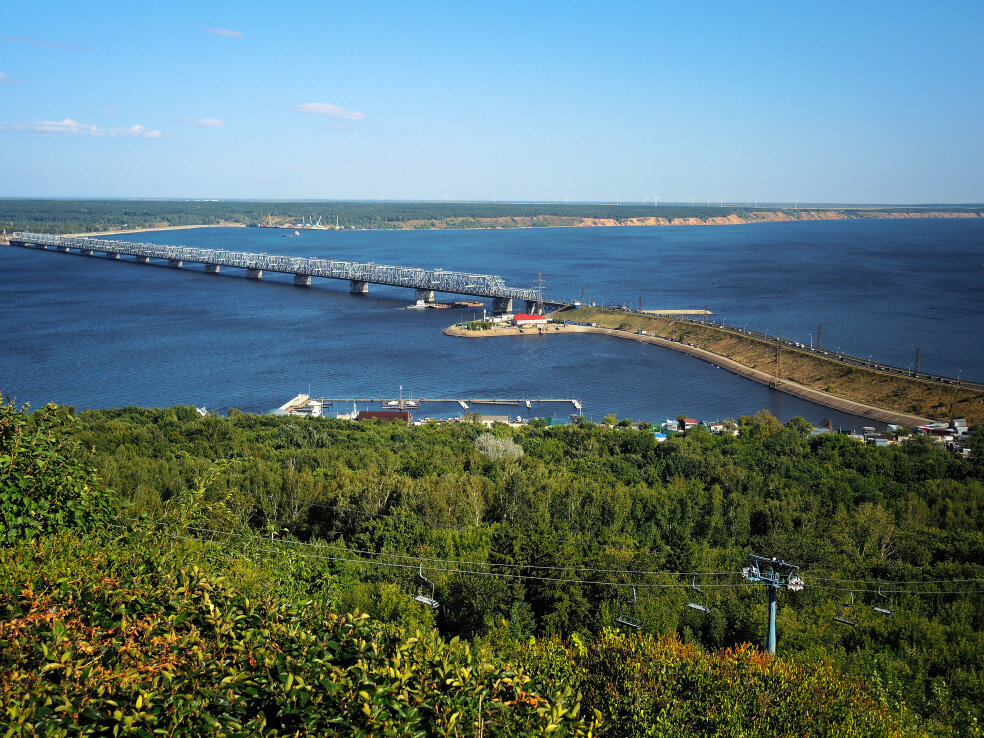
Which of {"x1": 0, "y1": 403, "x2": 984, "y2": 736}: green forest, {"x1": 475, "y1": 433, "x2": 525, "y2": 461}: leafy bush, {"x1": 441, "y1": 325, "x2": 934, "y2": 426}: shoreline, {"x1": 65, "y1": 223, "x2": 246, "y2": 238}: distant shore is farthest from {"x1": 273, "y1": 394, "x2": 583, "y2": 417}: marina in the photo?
{"x1": 65, "y1": 223, "x2": 246, "y2": 238}: distant shore

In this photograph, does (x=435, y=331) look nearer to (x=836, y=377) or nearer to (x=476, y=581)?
(x=836, y=377)

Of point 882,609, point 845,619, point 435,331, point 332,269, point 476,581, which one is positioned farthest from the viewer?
point 332,269

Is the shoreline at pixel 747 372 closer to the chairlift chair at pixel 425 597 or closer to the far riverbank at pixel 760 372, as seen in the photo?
the far riverbank at pixel 760 372

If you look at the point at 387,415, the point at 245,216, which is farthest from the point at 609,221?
the point at 387,415

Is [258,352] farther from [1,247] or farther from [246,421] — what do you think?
[1,247]

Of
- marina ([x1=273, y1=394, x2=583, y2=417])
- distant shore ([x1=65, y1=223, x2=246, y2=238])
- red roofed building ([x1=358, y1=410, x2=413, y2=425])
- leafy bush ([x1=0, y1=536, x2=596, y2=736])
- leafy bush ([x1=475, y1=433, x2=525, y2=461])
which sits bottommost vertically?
marina ([x1=273, y1=394, x2=583, y2=417])

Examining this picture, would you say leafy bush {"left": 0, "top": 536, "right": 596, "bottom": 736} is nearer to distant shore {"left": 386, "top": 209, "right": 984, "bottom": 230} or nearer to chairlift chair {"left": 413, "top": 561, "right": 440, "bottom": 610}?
chairlift chair {"left": 413, "top": 561, "right": 440, "bottom": 610}
